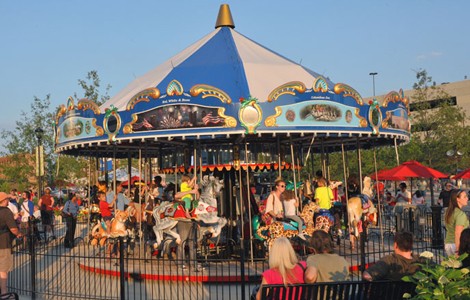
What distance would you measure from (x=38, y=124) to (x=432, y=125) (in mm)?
26534

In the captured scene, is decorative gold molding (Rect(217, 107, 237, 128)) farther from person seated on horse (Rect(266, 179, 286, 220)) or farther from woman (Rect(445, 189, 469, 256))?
woman (Rect(445, 189, 469, 256))

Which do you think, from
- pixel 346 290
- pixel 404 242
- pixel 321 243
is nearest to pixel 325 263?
pixel 321 243

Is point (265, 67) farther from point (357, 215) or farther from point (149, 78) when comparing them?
point (357, 215)

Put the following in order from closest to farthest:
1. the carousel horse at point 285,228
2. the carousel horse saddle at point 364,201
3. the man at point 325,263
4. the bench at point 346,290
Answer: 1. the bench at point 346,290
2. the man at point 325,263
3. the carousel horse at point 285,228
4. the carousel horse saddle at point 364,201

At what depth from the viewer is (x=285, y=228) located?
40.8 ft

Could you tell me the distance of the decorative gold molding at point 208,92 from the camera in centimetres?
1249

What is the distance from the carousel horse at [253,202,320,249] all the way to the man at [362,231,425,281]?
617 centimetres

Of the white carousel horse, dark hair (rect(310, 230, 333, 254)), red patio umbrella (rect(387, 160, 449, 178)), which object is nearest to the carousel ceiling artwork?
the white carousel horse

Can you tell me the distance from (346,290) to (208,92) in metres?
7.36

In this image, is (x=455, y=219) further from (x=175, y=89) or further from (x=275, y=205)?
(x=175, y=89)

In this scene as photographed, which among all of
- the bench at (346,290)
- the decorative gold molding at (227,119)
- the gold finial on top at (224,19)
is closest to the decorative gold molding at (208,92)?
the decorative gold molding at (227,119)

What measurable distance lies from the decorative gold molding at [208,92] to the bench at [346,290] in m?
7.13

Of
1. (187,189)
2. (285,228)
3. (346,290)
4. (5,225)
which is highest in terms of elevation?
(187,189)

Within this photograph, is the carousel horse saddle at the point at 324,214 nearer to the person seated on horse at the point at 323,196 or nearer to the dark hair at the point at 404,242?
the person seated on horse at the point at 323,196
